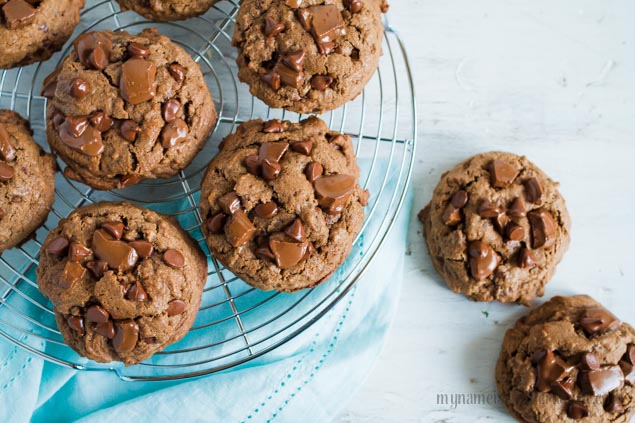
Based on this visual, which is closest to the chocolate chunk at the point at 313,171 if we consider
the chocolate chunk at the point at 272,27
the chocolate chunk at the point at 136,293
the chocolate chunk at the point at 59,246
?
the chocolate chunk at the point at 272,27

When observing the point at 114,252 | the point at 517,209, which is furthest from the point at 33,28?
the point at 517,209

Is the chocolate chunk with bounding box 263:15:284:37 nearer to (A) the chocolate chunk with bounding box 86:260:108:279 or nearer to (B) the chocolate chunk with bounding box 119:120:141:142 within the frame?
(B) the chocolate chunk with bounding box 119:120:141:142

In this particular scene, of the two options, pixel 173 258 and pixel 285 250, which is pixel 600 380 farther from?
pixel 173 258

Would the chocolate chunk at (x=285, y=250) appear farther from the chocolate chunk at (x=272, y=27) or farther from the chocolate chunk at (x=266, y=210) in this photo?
the chocolate chunk at (x=272, y=27)

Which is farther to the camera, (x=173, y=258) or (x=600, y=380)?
(x=600, y=380)

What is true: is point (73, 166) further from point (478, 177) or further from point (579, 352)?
point (579, 352)

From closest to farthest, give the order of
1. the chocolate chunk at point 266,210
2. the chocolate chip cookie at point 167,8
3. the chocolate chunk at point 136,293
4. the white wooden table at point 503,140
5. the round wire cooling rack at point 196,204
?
the chocolate chunk at point 136,293 → the chocolate chunk at point 266,210 → the chocolate chip cookie at point 167,8 → the round wire cooling rack at point 196,204 → the white wooden table at point 503,140

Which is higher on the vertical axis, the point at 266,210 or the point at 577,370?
the point at 266,210
